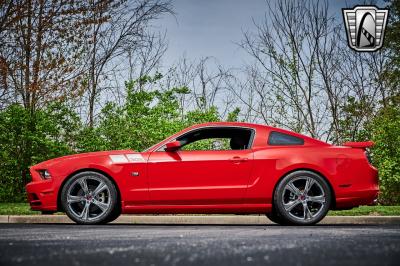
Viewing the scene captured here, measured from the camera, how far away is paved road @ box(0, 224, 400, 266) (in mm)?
4637

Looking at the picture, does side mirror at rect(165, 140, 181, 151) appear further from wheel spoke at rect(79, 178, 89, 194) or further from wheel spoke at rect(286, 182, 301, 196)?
wheel spoke at rect(286, 182, 301, 196)

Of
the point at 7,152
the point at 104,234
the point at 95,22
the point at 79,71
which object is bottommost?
the point at 104,234

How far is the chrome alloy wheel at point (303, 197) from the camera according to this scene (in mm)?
9047

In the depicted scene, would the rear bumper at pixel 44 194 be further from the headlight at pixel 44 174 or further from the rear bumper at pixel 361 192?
the rear bumper at pixel 361 192

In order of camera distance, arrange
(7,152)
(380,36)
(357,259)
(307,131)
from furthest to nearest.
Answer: (380,36) → (307,131) → (7,152) → (357,259)

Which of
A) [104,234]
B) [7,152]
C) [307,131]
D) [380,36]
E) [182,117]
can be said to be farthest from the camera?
[380,36]

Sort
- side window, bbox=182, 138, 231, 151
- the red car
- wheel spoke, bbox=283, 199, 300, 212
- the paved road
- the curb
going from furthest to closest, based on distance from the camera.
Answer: side window, bbox=182, 138, 231, 151 → the curb → the red car → wheel spoke, bbox=283, 199, 300, 212 → the paved road

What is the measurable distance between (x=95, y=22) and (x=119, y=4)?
169 cm

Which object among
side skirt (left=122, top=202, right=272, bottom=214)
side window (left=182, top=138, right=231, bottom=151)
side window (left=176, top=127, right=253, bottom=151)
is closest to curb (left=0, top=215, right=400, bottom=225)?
side skirt (left=122, top=202, right=272, bottom=214)

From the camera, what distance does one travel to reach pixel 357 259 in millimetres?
4676

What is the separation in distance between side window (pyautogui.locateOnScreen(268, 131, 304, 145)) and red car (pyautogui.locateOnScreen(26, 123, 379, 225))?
93mm

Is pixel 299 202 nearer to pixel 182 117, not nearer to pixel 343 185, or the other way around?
pixel 343 185

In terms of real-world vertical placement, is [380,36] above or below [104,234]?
above

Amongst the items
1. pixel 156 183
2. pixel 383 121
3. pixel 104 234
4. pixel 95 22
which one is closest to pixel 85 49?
pixel 95 22
